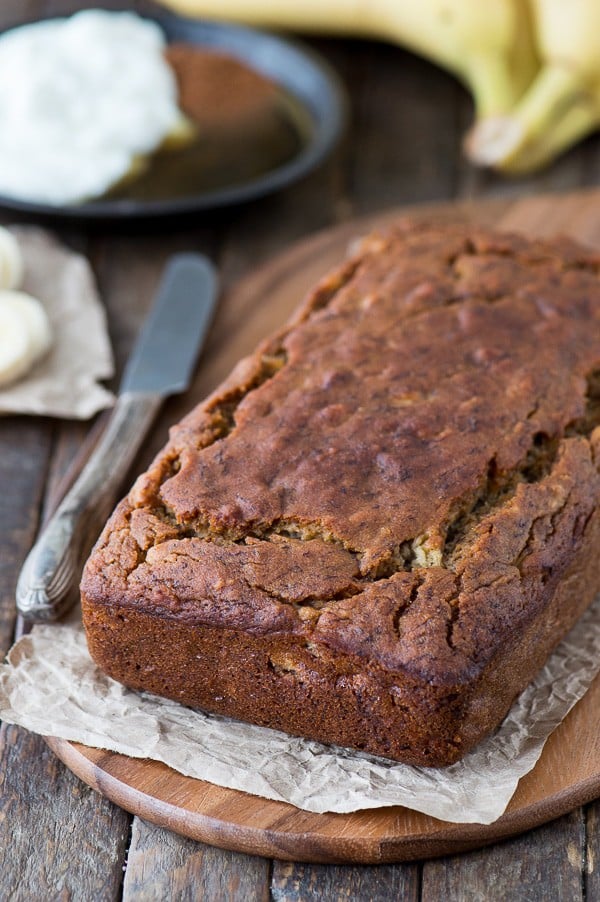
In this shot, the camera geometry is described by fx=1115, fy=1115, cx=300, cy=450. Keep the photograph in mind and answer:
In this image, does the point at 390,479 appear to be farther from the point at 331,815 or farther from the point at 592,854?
the point at 592,854

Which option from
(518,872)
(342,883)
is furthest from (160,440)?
(518,872)

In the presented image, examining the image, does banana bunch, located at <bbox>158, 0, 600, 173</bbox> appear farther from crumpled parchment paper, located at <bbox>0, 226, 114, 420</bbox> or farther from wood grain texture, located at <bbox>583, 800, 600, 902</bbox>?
wood grain texture, located at <bbox>583, 800, 600, 902</bbox>

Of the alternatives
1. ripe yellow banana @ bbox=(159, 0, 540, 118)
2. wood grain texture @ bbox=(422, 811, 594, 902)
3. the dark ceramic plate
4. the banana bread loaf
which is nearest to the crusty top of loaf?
the banana bread loaf

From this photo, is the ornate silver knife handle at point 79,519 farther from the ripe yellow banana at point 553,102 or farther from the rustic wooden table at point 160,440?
the ripe yellow banana at point 553,102

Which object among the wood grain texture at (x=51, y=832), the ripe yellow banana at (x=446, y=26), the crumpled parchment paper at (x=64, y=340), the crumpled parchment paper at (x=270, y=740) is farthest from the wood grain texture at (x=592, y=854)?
the ripe yellow banana at (x=446, y=26)

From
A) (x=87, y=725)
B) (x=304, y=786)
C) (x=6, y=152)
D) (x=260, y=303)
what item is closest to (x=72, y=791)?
(x=87, y=725)
